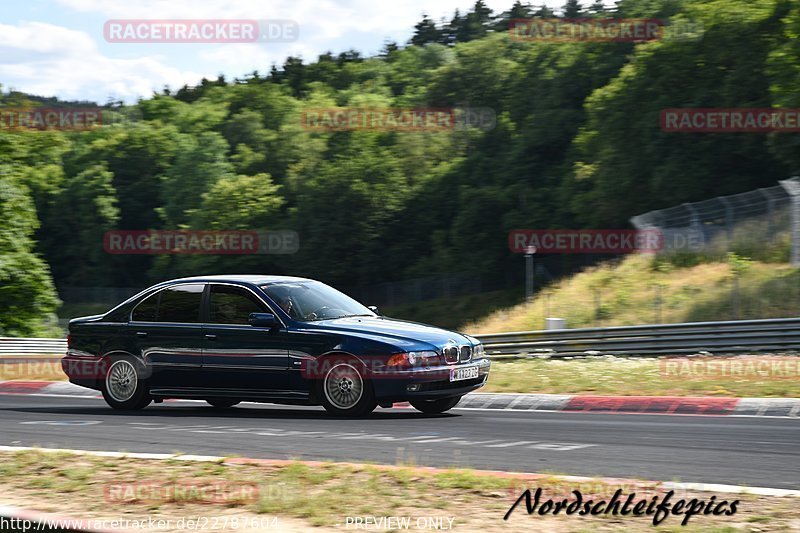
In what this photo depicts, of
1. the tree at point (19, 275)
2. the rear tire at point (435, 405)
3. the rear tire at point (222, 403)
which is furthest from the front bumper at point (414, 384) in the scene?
the tree at point (19, 275)

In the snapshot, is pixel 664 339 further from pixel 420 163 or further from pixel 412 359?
pixel 420 163

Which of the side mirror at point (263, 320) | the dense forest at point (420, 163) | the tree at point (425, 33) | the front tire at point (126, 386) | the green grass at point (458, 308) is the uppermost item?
the tree at point (425, 33)

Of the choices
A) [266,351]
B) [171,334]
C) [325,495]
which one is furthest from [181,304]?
[325,495]

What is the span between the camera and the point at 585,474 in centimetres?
813

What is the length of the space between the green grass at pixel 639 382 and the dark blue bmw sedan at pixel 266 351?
3.00 meters

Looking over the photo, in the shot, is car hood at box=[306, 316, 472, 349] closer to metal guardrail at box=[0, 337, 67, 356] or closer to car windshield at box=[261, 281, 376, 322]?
car windshield at box=[261, 281, 376, 322]

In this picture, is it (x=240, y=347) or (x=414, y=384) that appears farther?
(x=240, y=347)

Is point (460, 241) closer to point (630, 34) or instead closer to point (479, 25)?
point (630, 34)

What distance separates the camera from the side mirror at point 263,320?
1245 centimetres

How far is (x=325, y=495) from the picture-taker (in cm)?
710

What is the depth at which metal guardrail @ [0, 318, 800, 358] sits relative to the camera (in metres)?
21.6

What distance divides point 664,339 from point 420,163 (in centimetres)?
6353

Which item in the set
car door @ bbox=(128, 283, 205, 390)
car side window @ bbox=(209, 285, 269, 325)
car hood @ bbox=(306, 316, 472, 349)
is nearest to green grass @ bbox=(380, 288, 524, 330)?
car door @ bbox=(128, 283, 205, 390)

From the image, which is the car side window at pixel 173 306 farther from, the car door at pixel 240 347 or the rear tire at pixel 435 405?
the rear tire at pixel 435 405
